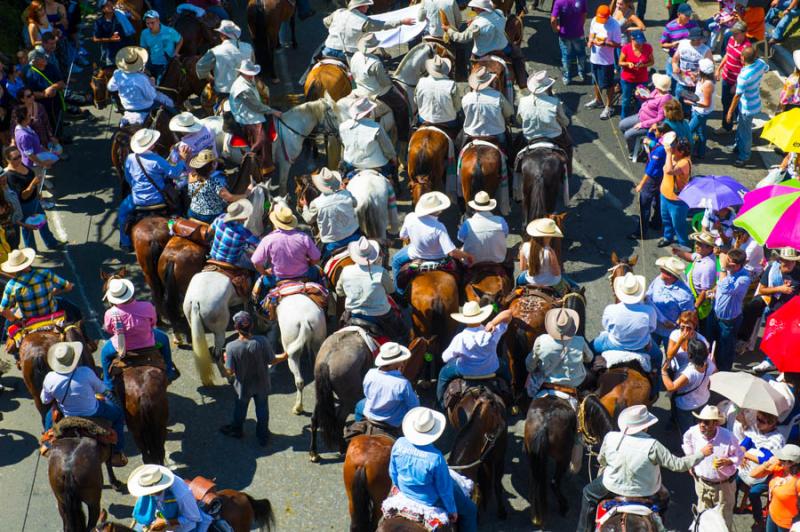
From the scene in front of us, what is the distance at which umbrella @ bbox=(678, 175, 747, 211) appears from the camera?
565 inches

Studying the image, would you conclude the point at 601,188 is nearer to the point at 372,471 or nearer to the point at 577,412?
the point at 577,412

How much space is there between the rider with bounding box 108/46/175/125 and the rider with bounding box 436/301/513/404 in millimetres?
6633

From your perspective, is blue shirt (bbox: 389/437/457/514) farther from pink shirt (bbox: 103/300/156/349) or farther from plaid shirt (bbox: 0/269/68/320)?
plaid shirt (bbox: 0/269/68/320)

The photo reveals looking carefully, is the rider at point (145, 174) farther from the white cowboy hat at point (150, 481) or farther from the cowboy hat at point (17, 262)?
the white cowboy hat at point (150, 481)

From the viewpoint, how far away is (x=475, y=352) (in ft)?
39.4

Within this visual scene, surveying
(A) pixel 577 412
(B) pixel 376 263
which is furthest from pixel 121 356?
(A) pixel 577 412

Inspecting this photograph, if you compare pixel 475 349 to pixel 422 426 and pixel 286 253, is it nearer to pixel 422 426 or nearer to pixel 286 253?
pixel 422 426

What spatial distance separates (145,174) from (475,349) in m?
5.24

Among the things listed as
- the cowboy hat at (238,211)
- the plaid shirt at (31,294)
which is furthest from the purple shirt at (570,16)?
the plaid shirt at (31,294)

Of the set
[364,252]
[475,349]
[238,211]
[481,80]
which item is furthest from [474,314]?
[481,80]

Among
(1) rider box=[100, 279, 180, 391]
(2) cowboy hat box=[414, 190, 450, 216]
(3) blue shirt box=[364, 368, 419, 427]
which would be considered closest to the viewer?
(3) blue shirt box=[364, 368, 419, 427]

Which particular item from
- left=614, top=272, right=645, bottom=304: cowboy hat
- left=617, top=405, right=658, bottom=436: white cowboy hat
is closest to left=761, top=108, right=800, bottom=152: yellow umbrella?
left=614, top=272, right=645, bottom=304: cowboy hat

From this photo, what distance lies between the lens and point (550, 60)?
814 inches

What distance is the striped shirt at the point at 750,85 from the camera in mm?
17156
